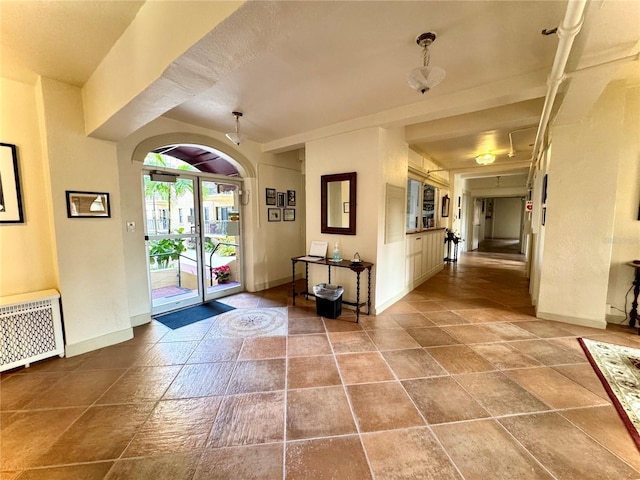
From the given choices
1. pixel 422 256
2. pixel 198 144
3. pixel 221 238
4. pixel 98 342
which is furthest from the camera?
pixel 422 256

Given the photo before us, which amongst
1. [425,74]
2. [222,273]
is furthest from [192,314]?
[425,74]

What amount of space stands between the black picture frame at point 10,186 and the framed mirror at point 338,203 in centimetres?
335

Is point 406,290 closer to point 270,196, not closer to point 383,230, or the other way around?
point 383,230

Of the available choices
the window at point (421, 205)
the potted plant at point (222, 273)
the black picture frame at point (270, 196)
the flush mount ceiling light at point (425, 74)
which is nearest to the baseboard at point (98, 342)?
the potted plant at point (222, 273)

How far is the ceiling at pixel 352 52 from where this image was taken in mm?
1466

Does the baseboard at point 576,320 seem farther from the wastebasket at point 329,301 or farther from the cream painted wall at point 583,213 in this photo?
the wastebasket at point 329,301

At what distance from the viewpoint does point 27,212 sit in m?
2.55

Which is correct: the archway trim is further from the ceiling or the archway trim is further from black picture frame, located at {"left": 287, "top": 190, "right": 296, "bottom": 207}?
black picture frame, located at {"left": 287, "top": 190, "right": 296, "bottom": 207}

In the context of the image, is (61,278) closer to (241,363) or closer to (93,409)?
(93,409)

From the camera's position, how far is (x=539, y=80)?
239 centimetres

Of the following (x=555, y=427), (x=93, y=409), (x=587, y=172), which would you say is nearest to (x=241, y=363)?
(x=93, y=409)

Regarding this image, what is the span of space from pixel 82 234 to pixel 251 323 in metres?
2.09

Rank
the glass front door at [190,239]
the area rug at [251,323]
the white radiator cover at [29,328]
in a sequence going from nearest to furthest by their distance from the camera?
the white radiator cover at [29,328] < the area rug at [251,323] < the glass front door at [190,239]

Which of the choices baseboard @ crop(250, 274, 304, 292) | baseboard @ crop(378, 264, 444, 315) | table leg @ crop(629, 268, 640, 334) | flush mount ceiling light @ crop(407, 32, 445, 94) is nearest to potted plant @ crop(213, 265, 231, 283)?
baseboard @ crop(250, 274, 304, 292)
